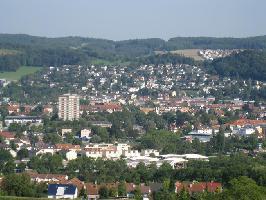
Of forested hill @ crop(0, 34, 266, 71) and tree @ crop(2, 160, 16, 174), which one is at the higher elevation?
tree @ crop(2, 160, 16, 174)

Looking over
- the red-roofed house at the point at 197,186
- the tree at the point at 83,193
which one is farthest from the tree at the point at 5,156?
the red-roofed house at the point at 197,186

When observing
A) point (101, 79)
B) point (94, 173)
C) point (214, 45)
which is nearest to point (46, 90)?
point (101, 79)

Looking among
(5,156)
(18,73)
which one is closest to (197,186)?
(5,156)

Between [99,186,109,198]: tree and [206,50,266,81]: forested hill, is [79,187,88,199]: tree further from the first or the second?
[206,50,266,81]: forested hill

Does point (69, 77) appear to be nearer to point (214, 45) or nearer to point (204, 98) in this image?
point (204, 98)

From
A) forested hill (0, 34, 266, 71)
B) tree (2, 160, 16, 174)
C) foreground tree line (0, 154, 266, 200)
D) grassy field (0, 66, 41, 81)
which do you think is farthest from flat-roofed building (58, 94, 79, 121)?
forested hill (0, 34, 266, 71)
